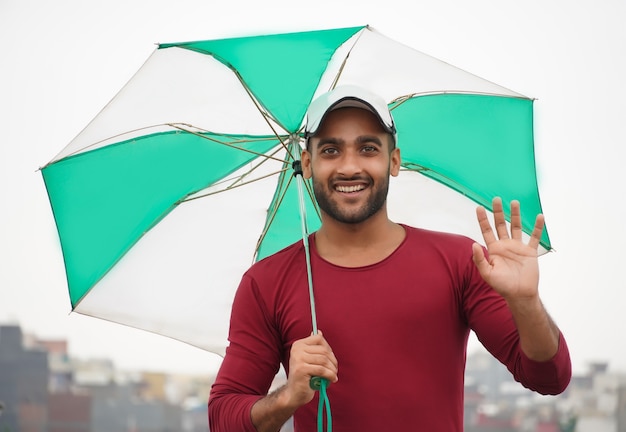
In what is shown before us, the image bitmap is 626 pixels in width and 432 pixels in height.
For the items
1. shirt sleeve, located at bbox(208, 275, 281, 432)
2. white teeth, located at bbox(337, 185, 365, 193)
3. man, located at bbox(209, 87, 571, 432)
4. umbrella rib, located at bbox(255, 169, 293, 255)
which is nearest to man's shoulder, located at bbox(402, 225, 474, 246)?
man, located at bbox(209, 87, 571, 432)

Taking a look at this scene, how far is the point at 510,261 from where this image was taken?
255cm

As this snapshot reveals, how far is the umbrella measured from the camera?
3.36 m

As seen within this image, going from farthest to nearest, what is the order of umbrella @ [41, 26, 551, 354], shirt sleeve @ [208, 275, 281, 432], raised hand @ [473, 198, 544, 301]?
umbrella @ [41, 26, 551, 354] < shirt sleeve @ [208, 275, 281, 432] < raised hand @ [473, 198, 544, 301]

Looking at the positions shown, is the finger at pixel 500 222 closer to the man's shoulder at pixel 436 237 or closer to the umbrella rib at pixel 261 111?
the man's shoulder at pixel 436 237

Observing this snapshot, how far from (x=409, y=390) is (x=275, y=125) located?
4.08ft

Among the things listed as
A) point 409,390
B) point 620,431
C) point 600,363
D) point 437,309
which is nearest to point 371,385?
point 409,390

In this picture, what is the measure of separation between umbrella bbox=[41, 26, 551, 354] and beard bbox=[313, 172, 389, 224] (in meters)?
0.57

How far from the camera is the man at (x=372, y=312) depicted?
2535 mm

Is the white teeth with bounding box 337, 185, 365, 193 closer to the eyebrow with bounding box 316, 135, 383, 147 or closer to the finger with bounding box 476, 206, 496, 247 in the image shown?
the eyebrow with bounding box 316, 135, 383, 147

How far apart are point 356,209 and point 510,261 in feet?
1.78

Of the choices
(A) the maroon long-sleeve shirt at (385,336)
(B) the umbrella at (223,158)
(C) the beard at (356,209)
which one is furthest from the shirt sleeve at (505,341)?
(B) the umbrella at (223,158)

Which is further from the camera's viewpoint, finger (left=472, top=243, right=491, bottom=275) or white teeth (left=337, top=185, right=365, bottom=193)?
white teeth (left=337, top=185, right=365, bottom=193)

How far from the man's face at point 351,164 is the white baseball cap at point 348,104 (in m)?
0.03

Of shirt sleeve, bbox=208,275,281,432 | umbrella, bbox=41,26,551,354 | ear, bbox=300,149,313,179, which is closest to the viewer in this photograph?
shirt sleeve, bbox=208,275,281,432
